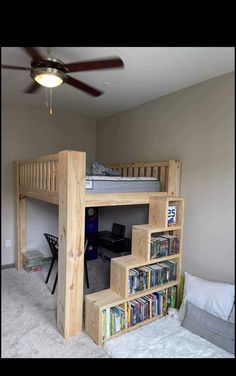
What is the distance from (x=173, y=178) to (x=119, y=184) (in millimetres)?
579

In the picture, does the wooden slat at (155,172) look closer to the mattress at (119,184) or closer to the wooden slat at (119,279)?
the mattress at (119,184)

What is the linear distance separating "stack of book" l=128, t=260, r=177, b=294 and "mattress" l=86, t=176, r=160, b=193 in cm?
76

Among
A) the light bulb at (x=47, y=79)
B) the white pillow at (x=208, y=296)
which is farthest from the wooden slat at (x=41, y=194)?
the white pillow at (x=208, y=296)

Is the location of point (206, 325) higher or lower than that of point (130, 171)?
lower

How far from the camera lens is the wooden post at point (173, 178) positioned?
224 cm

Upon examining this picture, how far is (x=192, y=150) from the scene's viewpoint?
1.78m

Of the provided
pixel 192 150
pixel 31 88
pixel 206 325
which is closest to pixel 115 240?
pixel 206 325

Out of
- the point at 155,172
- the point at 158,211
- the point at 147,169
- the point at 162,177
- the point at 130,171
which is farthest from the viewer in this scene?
the point at 130,171

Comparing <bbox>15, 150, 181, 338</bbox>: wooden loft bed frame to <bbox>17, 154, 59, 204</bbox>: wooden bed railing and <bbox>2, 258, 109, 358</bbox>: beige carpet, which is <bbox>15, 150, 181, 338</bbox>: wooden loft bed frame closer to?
<bbox>17, 154, 59, 204</bbox>: wooden bed railing

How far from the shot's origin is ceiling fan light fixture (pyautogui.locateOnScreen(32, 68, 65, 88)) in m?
1.26

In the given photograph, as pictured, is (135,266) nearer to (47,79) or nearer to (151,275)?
(151,275)

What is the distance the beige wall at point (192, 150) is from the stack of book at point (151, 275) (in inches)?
6.3

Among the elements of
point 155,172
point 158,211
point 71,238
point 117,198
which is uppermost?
point 155,172
